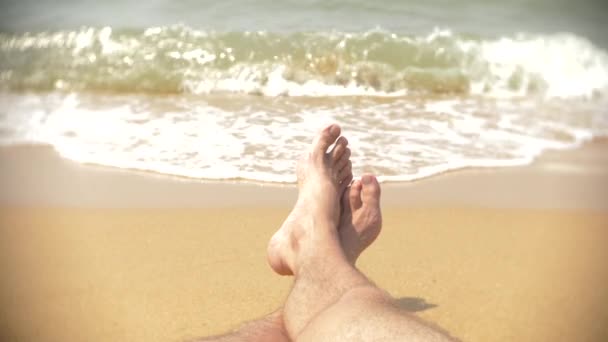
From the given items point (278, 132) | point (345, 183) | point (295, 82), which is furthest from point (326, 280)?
point (295, 82)

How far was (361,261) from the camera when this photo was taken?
241 cm

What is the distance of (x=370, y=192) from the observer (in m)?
2.21

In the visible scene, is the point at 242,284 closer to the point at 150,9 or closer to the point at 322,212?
the point at 322,212

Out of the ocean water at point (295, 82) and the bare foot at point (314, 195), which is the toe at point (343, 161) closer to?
the bare foot at point (314, 195)

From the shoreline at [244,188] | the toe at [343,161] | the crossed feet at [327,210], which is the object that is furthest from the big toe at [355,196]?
the shoreline at [244,188]

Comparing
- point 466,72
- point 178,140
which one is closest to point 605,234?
point 178,140

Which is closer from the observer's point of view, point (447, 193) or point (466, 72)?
point (447, 193)

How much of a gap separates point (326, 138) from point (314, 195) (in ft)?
0.94

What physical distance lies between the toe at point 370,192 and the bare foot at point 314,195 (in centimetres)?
8

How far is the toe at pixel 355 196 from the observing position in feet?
7.27

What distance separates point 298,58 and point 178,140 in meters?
1.66

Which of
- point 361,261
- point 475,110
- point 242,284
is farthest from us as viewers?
point 475,110

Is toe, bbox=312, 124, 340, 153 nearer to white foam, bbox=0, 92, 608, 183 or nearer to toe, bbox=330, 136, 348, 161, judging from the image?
toe, bbox=330, 136, 348, 161

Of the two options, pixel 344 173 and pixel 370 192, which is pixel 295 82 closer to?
pixel 344 173
